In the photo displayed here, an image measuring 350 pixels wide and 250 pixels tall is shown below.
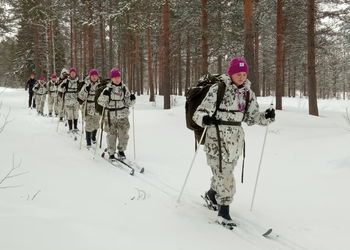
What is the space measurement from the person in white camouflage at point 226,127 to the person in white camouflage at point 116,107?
11.6 ft

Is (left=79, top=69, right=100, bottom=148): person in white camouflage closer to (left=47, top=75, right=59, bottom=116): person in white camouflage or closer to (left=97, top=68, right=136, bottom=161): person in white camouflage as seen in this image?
(left=97, top=68, right=136, bottom=161): person in white camouflage

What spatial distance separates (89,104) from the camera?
8883 mm

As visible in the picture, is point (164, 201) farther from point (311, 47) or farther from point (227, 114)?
point (311, 47)

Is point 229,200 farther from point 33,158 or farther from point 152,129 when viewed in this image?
point 152,129

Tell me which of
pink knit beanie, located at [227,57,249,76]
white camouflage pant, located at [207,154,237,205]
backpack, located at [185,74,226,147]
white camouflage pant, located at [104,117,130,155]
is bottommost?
white camouflage pant, located at [207,154,237,205]

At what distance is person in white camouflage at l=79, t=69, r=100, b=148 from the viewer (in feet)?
28.3

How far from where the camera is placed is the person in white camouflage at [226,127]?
3779 millimetres

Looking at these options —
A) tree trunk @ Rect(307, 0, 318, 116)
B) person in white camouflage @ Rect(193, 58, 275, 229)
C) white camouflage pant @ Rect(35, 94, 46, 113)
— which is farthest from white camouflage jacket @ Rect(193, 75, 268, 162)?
white camouflage pant @ Rect(35, 94, 46, 113)

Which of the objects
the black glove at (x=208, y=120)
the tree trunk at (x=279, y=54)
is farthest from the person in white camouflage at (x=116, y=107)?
the tree trunk at (x=279, y=54)

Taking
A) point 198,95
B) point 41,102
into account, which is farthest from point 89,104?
point 41,102

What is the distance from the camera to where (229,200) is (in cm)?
385

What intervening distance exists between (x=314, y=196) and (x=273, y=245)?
1.92 m

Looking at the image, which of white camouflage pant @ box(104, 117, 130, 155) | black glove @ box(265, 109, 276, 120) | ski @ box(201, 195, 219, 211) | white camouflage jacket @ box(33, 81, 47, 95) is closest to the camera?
black glove @ box(265, 109, 276, 120)

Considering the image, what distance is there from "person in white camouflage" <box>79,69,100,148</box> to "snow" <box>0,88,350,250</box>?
94 centimetres
